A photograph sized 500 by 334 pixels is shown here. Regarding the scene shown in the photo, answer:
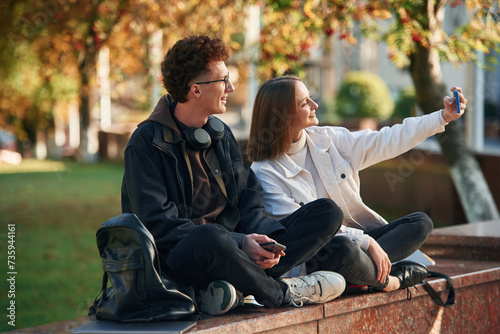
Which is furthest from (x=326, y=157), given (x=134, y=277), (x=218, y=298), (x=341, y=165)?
(x=134, y=277)

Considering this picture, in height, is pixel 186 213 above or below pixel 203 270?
above

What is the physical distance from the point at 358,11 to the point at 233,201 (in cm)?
413

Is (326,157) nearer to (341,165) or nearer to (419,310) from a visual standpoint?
(341,165)

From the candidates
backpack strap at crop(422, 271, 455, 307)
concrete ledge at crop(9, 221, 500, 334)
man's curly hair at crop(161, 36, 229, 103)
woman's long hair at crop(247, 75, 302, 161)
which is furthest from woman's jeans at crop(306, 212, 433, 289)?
man's curly hair at crop(161, 36, 229, 103)

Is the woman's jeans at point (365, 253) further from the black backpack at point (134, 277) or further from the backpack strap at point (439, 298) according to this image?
the black backpack at point (134, 277)

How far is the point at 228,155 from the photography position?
365 cm

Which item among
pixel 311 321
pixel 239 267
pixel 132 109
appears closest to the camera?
pixel 239 267

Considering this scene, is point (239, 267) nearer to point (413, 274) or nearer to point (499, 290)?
point (413, 274)

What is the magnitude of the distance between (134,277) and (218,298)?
0.45 meters

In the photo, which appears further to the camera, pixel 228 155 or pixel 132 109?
pixel 132 109

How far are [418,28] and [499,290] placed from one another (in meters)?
3.12

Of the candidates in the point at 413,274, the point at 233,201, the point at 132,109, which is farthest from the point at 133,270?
the point at 132,109

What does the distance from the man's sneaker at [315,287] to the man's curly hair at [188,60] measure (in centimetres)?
108

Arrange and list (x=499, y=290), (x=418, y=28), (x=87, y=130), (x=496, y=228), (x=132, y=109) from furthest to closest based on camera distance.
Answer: (x=132, y=109) < (x=87, y=130) < (x=418, y=28) < (x=496, y=228) < (x=499, y=290)
